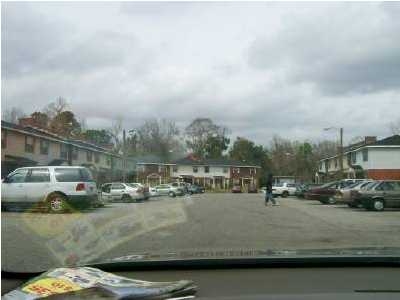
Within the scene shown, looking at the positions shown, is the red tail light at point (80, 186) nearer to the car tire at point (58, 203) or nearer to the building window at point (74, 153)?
the car tire at point (58, 203)

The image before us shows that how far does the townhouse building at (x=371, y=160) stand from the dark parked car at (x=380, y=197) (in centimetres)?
1616

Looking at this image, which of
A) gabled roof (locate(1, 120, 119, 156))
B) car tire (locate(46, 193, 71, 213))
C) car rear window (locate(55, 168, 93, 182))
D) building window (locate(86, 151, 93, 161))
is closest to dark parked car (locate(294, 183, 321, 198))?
gabled roof (locate(1, 120, 119, 156))

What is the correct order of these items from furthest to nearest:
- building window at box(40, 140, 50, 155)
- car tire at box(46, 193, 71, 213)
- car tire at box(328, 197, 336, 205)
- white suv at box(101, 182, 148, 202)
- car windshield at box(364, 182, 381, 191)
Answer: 1. car tire at box(328, 197, 336, 205)
2. car windshield at box(364, 182, 381, 191)
3. building window at box(40, 140, 50, 155)
4. white suv at box(101, 182, 148, 202)
5. car tire at box(46, 193, 71, 213)

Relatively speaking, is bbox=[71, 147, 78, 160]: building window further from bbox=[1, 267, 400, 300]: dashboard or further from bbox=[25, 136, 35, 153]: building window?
bbox=[1, 267, 400, 300]: dashboard

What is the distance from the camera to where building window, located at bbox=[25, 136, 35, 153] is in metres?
21.3

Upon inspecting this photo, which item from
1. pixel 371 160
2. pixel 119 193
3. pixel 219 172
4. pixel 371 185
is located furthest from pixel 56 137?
pixel 219 172

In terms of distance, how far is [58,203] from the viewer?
1392 centimetres

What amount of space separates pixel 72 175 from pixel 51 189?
692mm

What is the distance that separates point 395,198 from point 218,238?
15910 millimetres

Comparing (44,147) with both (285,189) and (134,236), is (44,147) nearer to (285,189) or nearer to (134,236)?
(134,236)

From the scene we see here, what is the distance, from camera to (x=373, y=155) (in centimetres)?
5094

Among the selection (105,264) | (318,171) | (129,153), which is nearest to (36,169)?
(129,153)

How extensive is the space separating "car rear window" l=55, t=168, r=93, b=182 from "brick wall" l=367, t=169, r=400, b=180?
29997mm

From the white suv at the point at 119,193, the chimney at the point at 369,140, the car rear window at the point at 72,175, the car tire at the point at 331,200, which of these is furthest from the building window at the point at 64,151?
the chimney at the point at 369,140
